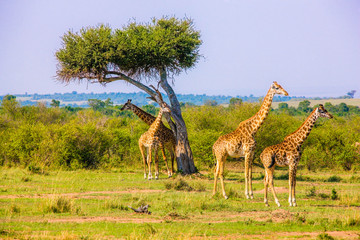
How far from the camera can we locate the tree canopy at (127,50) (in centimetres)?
1939

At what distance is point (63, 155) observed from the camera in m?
21.4

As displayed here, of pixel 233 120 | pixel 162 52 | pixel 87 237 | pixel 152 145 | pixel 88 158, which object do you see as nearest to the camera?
pixel 87 237

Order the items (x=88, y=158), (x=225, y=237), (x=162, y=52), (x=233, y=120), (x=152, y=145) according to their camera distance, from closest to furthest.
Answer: (x=225, y=237) → (x=152, y=145) → (x=162, y=52) → (x=88, y=158) → (x=233, y=120)

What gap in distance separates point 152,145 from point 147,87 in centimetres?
291

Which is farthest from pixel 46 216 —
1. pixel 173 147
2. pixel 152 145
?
pixel 173 147

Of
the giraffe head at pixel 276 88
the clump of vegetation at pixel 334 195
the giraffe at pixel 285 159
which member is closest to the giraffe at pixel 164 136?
the giraffe head at pixel 276 88

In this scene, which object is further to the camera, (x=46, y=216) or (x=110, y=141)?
(x=110, y=141)

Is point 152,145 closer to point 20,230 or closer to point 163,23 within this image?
point 163,23

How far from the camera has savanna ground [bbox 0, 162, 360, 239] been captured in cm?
937

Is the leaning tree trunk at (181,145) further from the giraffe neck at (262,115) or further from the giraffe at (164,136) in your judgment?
the giraffe neck at (262,115)

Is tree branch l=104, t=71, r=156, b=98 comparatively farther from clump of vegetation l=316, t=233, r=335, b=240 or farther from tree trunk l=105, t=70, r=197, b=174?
clump of vegetation l=316, t=233, r=335, b=240

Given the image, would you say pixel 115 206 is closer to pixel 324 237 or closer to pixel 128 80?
pixel 324 237

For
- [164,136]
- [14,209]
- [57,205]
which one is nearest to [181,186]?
[164,136]

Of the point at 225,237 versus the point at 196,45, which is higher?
the point at 196,45
